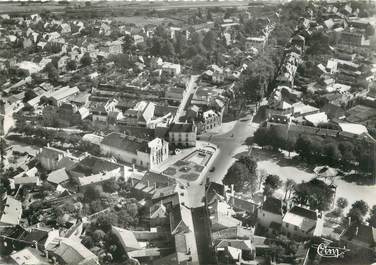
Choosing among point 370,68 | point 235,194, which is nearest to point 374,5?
point 370,68

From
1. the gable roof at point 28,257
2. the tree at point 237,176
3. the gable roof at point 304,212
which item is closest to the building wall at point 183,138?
the tree at point 237,176

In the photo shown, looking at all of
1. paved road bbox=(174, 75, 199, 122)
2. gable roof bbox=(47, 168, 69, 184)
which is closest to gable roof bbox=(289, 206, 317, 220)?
gable roof bbox=(47, 168, 69, 184)

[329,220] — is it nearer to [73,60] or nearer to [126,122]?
[126,122]

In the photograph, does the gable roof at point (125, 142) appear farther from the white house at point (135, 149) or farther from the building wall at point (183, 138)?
the building wall at point (183, 138)

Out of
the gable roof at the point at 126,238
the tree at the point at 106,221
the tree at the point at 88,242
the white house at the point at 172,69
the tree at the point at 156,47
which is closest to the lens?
the gable roof at the point at 126,238

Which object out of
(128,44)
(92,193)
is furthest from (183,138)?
(128,44)

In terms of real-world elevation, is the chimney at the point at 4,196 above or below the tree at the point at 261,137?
below

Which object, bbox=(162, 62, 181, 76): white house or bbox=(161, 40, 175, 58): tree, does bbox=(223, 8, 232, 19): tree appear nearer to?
bbox=(161, 40, 175, 58): tree
